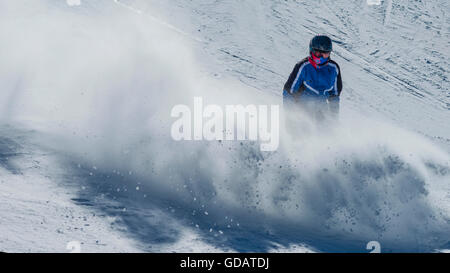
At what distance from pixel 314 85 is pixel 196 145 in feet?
5.70

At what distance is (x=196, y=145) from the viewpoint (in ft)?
25.8

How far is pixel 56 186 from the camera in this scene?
22.0ft

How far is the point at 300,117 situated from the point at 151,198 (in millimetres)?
2094

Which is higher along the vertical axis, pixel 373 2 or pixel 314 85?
pixel 373 2

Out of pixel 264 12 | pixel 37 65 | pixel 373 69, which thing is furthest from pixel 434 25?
pixel 37 65

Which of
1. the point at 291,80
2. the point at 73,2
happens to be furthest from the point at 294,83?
the point at 73,2

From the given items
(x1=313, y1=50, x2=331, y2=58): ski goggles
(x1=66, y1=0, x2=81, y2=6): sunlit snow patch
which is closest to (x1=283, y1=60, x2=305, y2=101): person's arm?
(x1=313, y1=50, x2=331, y2=58): ski goggles

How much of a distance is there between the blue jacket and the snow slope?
0.52 meters

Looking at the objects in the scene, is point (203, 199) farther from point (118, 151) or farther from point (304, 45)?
point (304, 45)

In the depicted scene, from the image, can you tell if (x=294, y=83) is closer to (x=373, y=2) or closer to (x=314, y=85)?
(x=314, y=85)

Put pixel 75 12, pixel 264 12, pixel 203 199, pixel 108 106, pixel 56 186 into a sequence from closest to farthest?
pixel 56 186, pixel 203 199, pixel 108 106, pixel 75 12, pixel 264 12

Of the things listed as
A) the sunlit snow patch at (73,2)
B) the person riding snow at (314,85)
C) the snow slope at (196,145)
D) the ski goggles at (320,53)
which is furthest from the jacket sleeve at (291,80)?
the sunlit snow patch at (73,2)

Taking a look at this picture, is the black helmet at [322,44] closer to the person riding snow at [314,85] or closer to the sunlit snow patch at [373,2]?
the person riding snow at [314,85]
